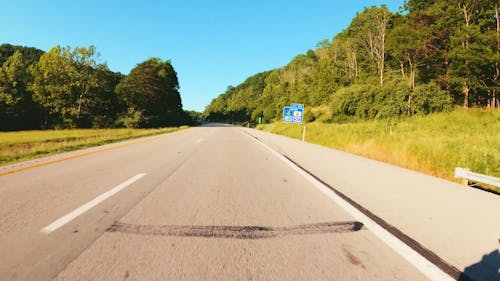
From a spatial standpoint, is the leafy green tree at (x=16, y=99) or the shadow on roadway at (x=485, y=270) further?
the leafy green tree at (x=16, y=99)

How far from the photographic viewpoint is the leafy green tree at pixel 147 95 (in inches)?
2078

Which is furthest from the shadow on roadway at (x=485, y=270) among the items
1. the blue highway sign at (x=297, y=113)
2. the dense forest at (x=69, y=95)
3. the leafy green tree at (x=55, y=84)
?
the leafy green tree at (x=55, y=84)

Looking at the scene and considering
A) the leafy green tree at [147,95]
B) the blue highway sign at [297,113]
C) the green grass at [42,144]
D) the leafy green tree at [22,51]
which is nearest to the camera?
the green grass at [42,144]

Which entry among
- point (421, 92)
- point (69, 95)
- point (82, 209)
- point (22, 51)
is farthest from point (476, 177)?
point (22, 51)

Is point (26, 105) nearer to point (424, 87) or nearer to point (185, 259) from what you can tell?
point (185, 259)

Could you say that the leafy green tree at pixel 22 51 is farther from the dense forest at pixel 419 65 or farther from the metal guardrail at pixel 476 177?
the metal guardrail at pixel 476 177

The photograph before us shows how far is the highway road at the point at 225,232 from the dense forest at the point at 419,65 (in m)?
26.6

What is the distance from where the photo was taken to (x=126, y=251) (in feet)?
8.34

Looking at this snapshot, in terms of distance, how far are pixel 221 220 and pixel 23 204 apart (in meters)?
3.14

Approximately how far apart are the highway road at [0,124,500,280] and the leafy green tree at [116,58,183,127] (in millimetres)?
48826

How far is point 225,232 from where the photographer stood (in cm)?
306

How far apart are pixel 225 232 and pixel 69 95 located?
54869 millimetres

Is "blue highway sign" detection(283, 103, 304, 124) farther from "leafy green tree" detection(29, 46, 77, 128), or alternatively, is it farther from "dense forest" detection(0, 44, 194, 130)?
"leafy green tree" detection(29, 46, 77, 128)

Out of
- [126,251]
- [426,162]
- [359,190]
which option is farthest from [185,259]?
[426,162]
